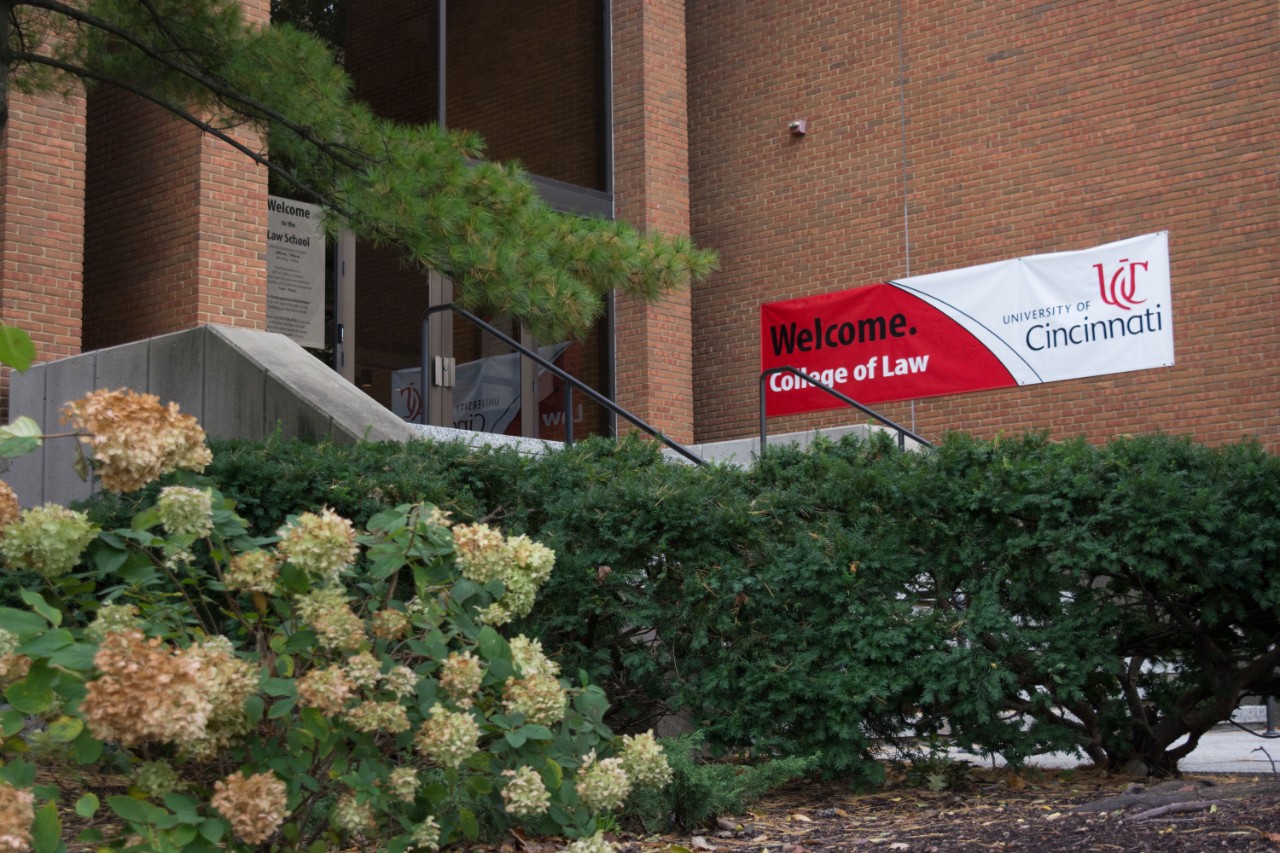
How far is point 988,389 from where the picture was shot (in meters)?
14.0

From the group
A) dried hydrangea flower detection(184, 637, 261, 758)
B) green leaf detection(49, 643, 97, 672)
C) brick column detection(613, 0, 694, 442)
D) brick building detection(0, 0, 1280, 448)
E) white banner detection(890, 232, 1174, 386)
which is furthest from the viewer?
brick column detection(613, 0, 694, 442)

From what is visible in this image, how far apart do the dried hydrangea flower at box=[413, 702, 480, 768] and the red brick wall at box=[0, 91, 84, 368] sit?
Answer: 8.12 metres

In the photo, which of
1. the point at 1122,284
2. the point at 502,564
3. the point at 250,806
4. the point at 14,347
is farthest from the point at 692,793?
the point at 1122,284

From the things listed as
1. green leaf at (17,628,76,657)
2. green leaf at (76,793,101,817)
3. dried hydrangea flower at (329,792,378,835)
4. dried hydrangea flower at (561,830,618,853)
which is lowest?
dried hydrangea flower at (561,830,618,853)

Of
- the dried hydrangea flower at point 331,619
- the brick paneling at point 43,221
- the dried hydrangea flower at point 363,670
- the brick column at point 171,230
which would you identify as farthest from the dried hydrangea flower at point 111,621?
the brick column at point 171,230

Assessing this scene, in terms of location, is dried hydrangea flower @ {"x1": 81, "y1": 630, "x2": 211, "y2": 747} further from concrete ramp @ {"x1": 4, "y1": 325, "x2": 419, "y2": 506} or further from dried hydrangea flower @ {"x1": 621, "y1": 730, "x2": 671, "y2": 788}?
concrete ramp @ {"x1": 4, "y1": 325, "x2": 419, "y2": 506}

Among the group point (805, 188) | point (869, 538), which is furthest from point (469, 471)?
point (805, 188)

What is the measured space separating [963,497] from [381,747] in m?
2.77

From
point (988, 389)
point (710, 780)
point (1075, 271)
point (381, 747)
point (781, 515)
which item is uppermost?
point (1075, 271)

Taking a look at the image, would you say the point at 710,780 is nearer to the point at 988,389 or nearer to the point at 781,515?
the point at 781,515

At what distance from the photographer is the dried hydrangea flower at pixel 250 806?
8.89 feet

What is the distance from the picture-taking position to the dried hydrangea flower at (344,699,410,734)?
2906 millimetres

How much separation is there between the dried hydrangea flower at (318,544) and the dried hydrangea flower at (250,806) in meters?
0.45

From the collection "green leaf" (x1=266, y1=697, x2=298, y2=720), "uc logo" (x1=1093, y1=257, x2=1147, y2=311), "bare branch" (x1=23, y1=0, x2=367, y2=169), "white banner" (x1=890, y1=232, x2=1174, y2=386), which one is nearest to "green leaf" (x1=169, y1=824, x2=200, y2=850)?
"green leaf" (x1=266, y1=697, x2=298, y2=720)
